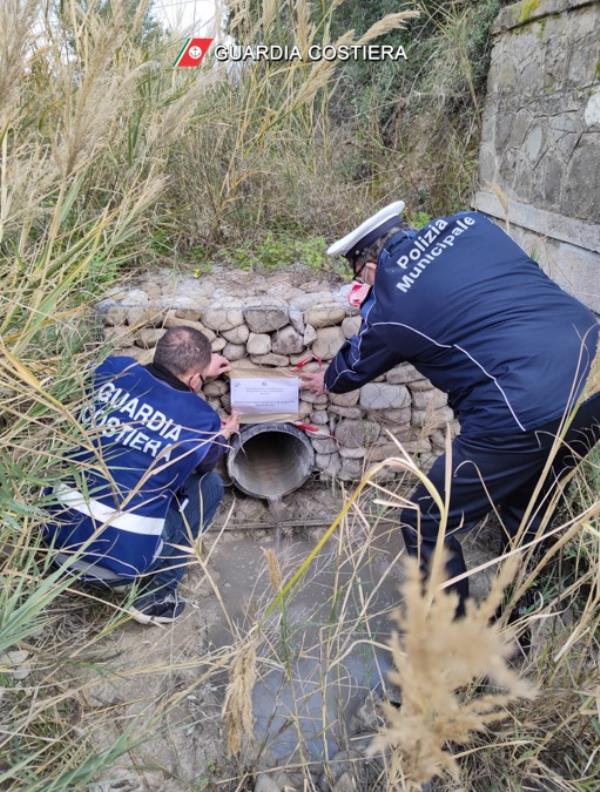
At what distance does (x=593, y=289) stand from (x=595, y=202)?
463mm

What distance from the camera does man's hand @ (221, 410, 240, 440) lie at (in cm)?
322

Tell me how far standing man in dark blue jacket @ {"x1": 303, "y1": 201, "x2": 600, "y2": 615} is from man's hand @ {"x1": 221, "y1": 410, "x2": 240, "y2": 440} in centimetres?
75

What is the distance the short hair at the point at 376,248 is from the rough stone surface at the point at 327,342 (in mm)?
773

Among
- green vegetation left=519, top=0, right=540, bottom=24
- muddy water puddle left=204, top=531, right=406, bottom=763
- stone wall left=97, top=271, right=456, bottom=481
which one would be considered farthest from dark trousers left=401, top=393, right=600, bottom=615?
green vegetation left=519, top=0, right=540, bottom=24

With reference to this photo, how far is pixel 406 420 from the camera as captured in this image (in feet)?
12.8

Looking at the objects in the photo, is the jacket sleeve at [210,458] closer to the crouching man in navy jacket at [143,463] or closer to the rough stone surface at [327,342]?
the crouching man in navy jacket at [143,463]

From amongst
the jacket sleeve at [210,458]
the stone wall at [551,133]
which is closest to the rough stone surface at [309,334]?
the jacket sleeve at [210,458]

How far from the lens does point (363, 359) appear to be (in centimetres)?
288

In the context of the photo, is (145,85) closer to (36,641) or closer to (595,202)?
(595,202)

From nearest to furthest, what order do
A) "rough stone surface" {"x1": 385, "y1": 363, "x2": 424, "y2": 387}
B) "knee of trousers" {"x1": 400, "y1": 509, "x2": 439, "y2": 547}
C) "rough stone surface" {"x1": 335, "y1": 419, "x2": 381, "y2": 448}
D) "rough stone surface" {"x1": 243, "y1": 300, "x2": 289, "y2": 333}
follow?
"knee of trousers" {"x1": 400, "y1": 509, "x2": 439, "y2": 547} → "rough stone surface" {"x1": 243, "y1": 300, "x2": 289, "y2": 333} → "rough stone surface" {"x1": 385, "y1": 363, "x2": 424, "y2": 387} → "rough stone surface" {"x1": 335, "y1": 419, "x2": 381, "y2": 448}

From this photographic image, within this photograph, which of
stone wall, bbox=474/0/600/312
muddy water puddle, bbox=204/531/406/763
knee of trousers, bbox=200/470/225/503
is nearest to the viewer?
muddy water puddle, bbox=204/531/406/763

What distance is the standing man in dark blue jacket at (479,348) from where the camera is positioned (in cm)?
241

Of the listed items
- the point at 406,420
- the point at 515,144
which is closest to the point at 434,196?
the point at 515,144

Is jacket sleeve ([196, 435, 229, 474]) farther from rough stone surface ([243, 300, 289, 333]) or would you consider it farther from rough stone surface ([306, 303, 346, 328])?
rough stone surface ([306, 303, 346, 328])
